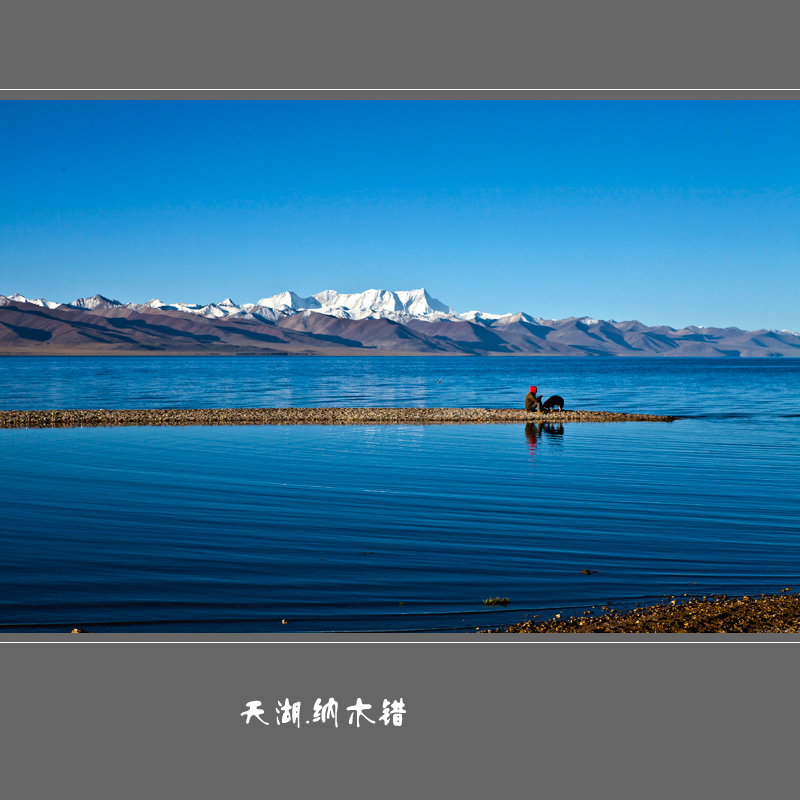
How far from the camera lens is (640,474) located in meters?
20.0

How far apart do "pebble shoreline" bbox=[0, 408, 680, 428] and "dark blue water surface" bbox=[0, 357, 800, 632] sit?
786 cm

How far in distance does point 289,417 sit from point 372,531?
77.3 feet

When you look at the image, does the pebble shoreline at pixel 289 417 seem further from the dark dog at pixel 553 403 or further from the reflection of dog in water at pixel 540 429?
the reflection of dog in water at pixel 540 429

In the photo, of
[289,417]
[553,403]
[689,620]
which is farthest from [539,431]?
[689,620]

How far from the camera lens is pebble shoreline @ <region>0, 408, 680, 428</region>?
111ft

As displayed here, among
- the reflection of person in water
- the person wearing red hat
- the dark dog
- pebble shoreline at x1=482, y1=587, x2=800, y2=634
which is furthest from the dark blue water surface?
the dark dog

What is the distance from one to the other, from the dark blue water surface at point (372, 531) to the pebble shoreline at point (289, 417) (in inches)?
309

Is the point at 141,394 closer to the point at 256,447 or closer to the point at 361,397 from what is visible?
the point at 361,397

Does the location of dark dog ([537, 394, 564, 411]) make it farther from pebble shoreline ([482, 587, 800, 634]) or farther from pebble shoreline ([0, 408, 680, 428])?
pebble shoreline ([482, 587, 800, 634])

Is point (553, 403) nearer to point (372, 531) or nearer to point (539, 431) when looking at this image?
point (539, 431)

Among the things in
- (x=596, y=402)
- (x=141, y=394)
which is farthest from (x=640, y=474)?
(x=141, y=394)

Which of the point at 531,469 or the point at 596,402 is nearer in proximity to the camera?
the point at 531,469

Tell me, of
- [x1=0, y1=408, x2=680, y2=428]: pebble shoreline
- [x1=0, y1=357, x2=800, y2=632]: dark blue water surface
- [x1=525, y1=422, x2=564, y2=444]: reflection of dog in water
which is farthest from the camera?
[x1=0, y1=408, x2=680, y2=428]: pebble shoreline

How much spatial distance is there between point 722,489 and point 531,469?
4928 millimetres
